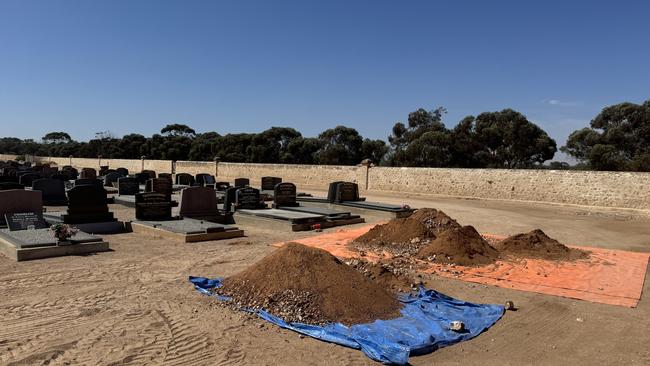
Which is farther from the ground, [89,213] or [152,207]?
[152,207]

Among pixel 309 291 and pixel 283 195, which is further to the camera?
pixel 283 195

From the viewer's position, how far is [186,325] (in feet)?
18.4

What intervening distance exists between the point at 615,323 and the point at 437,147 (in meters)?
34.7

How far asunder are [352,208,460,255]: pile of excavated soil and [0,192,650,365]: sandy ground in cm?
287

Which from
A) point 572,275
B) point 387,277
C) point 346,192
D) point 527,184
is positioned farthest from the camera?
point 527,184

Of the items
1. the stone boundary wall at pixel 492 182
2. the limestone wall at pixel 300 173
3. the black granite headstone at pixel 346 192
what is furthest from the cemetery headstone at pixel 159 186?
the limestone wall at pixel 300 173

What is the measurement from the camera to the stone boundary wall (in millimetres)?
20359

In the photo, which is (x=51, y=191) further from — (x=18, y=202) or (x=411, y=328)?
(x=411, y=328)

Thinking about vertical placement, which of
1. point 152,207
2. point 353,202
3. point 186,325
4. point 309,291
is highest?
point 152,207

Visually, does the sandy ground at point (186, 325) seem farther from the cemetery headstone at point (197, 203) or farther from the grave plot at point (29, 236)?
the cemetery headstone at point (197, 203)

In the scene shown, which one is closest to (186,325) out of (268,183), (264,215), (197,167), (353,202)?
(264,215)

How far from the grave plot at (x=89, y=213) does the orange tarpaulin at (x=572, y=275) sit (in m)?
6.62

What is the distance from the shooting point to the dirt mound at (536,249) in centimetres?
1031

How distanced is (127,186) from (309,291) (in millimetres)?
19372
